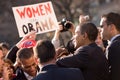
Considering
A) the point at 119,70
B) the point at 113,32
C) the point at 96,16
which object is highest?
the point at 113,32

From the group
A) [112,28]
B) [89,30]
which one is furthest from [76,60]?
[112,28]

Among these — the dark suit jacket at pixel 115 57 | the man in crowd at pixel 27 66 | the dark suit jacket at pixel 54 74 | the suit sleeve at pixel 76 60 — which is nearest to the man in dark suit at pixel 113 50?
the dark suit jacket at pixel 115 57

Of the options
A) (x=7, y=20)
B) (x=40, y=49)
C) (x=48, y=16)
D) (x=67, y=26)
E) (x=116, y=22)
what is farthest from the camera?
(x=7, y=20)

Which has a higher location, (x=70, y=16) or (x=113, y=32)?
(x=113, y=32)

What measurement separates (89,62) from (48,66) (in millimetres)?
858

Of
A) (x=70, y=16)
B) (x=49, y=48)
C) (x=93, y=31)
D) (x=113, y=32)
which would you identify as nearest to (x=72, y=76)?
(x=49, y=48)

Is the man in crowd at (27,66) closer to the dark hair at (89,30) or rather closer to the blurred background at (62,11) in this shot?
the dark hair at (89,30)

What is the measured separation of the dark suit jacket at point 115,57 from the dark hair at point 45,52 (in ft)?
3.94

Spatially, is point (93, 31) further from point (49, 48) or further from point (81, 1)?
point (81, 1)

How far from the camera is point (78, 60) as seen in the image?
588 centimetres

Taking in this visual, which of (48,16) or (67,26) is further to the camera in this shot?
(48,16)

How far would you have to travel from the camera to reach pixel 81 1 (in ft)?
116

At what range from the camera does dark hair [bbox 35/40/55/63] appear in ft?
17.2

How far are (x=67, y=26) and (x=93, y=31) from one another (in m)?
2.13
